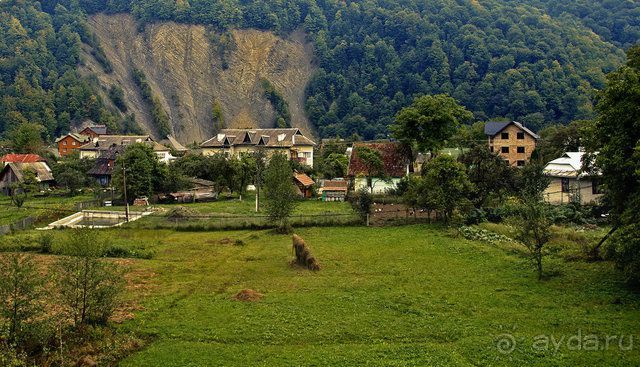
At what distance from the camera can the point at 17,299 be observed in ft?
52.9

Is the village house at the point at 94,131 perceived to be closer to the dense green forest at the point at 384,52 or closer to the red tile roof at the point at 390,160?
the dense green forest at the point at 384,52

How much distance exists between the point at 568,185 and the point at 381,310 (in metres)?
30.3

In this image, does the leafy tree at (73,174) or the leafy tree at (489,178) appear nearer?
the leafy tree at (489,178)

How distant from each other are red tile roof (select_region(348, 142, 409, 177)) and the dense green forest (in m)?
44.2

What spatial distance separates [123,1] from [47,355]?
139 meters

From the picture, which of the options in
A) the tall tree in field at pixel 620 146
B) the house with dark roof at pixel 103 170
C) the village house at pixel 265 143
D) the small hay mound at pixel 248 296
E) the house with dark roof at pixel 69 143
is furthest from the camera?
the house with dark roof at pixel 69 143

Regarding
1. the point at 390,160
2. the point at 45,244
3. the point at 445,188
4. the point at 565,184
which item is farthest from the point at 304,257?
the point at 390,160

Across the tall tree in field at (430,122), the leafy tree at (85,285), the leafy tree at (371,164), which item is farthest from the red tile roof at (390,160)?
the leafy tree at (85,285)

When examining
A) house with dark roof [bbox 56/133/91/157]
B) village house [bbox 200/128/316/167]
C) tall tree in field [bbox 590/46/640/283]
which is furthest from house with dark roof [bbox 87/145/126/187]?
tall tree in field [bbox 590/46/640/283]

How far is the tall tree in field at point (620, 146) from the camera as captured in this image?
2109 cm

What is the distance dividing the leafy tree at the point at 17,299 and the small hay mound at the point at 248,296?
7.36 meters

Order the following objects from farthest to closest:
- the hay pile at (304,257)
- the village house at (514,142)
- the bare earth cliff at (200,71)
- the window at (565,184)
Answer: the bare earth cliff at (200,71)
the village house at (514,142)
the window at (565,184)
the hay pile at (304,257)

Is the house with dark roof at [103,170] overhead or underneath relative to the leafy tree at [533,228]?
overhead

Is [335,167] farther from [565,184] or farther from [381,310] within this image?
[381,310]
